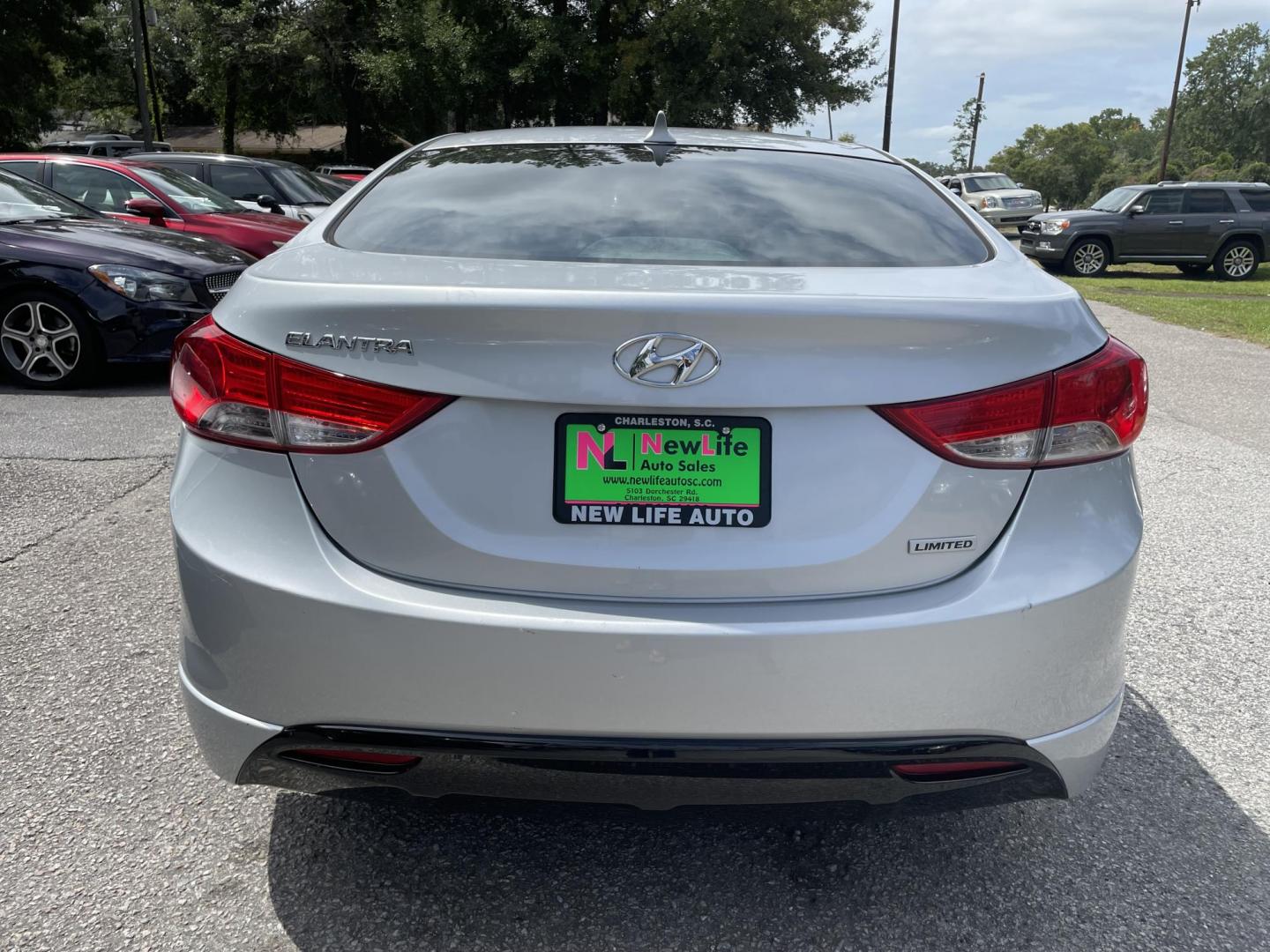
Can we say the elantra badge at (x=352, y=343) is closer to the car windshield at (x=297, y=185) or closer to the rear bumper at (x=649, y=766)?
the rear bumper at (x=649, y=766)

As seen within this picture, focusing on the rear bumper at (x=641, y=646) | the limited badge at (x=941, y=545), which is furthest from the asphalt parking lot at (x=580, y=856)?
the limited badge at (x=941, y=545)

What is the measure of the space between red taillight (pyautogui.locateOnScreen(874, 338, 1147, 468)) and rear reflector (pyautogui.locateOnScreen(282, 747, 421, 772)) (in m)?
1.05

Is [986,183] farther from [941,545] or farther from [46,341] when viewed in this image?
[941,545]

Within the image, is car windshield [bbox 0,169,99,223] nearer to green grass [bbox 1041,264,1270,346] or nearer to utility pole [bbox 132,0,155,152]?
green grass [bbox 1041,264,1270,346]

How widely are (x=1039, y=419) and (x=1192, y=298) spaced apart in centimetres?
1656

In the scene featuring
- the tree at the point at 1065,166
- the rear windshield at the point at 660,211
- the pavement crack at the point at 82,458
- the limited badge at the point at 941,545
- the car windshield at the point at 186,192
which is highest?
the rear windshield at the point at 660,211

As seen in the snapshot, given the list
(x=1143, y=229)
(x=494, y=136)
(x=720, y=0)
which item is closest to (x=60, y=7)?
(x=720, y=0)

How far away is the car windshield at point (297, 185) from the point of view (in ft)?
44.5

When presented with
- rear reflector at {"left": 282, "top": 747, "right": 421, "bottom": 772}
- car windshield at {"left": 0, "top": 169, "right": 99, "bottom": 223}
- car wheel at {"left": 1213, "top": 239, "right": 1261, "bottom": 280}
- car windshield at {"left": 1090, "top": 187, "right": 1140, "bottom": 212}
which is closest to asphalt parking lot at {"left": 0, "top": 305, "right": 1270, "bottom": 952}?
rear reflector at {"left": 282, "top": 747, "right": 421, "bottom": 772}

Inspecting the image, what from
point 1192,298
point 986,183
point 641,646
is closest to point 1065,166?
point 986,183

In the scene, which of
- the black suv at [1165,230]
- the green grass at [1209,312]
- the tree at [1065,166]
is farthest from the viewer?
the tree at [1065,166]

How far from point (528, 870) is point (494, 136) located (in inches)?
81.7

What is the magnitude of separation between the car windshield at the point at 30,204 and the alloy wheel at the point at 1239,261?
2012 centimetres

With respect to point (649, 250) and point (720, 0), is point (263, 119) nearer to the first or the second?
point (720, 0)
